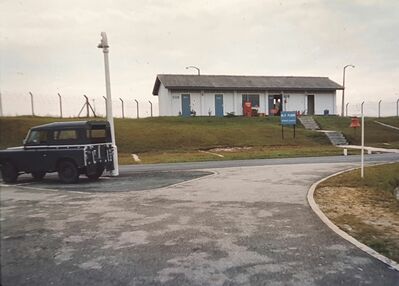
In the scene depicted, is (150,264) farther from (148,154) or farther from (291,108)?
(291,108)

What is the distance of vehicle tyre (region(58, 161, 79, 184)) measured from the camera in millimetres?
13336

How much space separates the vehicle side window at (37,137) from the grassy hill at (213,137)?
43.9ft

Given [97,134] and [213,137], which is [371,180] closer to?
[97,134]

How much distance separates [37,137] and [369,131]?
3525 cm

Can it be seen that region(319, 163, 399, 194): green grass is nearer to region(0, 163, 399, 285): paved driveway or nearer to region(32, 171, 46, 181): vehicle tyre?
region(0, 163, 399, 285): paved driveway

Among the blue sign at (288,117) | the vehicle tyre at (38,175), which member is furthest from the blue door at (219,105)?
the vehicle tyre at (38,175)

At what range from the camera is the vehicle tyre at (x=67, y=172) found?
13.3 meters

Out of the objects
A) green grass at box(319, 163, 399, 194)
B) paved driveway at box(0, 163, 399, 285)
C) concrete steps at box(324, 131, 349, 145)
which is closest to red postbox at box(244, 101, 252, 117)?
concrete steps at box(324, 131, 349, 145)

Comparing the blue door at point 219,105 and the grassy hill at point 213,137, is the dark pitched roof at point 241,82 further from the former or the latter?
the grassy hill at point 213,137

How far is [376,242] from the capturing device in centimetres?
645

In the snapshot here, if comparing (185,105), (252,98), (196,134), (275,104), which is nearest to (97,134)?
(196,134)

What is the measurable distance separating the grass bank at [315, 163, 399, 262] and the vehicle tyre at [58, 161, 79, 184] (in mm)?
7553

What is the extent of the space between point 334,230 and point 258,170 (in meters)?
9.90

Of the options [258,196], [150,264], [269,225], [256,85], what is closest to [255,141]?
[256,85]
